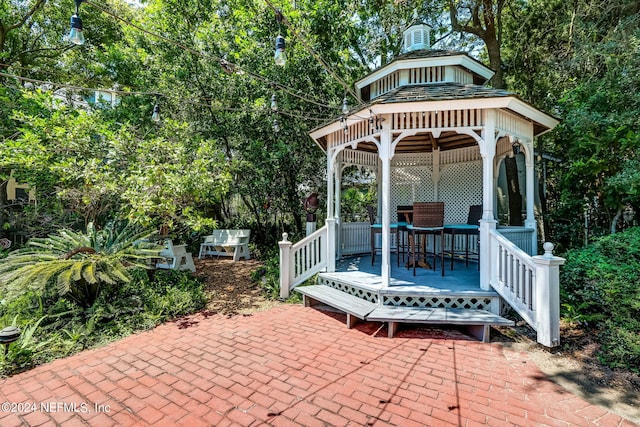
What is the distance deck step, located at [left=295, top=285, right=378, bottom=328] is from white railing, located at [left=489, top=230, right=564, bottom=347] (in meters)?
1.88

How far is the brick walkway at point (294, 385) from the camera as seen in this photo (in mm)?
2607

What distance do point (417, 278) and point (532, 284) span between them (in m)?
1.92

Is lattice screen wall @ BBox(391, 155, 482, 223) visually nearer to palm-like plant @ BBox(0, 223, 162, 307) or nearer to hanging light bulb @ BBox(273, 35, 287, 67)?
hanging light bulb @ BBox(273, 35, 287, 67)

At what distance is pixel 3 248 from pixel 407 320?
420 inches

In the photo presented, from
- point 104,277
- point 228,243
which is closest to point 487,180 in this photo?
point 104,277

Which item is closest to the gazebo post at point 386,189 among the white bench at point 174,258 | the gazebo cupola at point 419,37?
the gazebo cupola at point 419,37

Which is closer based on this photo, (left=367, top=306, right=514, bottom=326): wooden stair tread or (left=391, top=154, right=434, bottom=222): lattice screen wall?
(left=367, top=306, right=514, bottom=326): wooden stair tread

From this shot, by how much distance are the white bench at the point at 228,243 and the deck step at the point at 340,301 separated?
4.57 meters

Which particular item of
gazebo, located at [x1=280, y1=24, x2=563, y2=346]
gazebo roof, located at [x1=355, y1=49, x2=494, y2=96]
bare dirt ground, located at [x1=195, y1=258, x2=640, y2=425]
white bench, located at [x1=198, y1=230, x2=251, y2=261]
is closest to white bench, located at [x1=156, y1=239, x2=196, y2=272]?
bare dirt ground, located at [x1=195, y1=258, x2=640, y2=425]

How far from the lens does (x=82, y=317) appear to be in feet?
14.8

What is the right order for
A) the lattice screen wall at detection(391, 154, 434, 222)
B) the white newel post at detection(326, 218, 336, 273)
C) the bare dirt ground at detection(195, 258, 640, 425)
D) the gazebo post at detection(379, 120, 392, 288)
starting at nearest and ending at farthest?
the bare dirt ground at detection(195, 258, 640, 425) < the gazebo post at detection(379, 120, 392, 288) < the white newel post at detection(326, 218, 336, 273) < the lattice screen wall at detection(391, 154, 434, 222)

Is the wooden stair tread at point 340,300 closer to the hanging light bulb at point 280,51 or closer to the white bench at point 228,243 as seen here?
the hanging light bulb at point 280,51

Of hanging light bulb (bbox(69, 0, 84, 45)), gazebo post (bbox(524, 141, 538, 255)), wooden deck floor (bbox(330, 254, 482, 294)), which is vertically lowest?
wooden deck floor (bbox(330, 254, 482, 294))

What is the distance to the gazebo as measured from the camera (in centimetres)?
433
